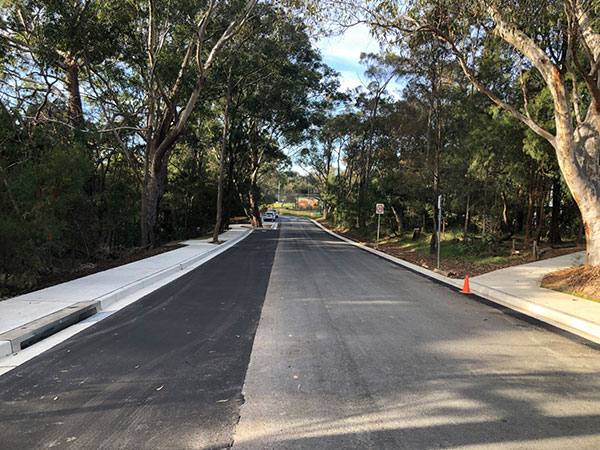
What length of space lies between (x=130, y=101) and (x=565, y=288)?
2501cm

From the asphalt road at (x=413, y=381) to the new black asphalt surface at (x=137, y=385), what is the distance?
32cm

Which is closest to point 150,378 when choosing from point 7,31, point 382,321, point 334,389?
point 334,389

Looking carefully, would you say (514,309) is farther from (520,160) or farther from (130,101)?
(130,101)

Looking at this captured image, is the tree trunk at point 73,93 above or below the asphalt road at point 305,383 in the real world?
above

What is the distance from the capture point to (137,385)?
401cm

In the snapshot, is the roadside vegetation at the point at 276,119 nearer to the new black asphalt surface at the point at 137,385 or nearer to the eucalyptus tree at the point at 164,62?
the eucalyptus tree at the point at 164,62

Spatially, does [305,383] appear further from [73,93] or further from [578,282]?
[73,93]

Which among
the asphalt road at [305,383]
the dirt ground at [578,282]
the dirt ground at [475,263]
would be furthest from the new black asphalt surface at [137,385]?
the dirt ground at [475,263]

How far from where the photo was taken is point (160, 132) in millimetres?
20438

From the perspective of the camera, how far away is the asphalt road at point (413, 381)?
3.18 metres

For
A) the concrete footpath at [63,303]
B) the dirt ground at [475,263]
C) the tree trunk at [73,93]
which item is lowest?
the dirt ground at [475,263]

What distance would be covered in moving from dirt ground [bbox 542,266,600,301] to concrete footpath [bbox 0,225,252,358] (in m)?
9.82

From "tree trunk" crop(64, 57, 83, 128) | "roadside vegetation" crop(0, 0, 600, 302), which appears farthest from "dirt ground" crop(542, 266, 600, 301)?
"tree trunk" crop(64, 57, 83, 128)

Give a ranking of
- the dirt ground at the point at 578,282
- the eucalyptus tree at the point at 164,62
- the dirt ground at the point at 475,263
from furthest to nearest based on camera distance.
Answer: the eucalyptus tree at the point at 164,62
the dirt ground at the point at 475,263
the dirt ground at the point at 578,282
